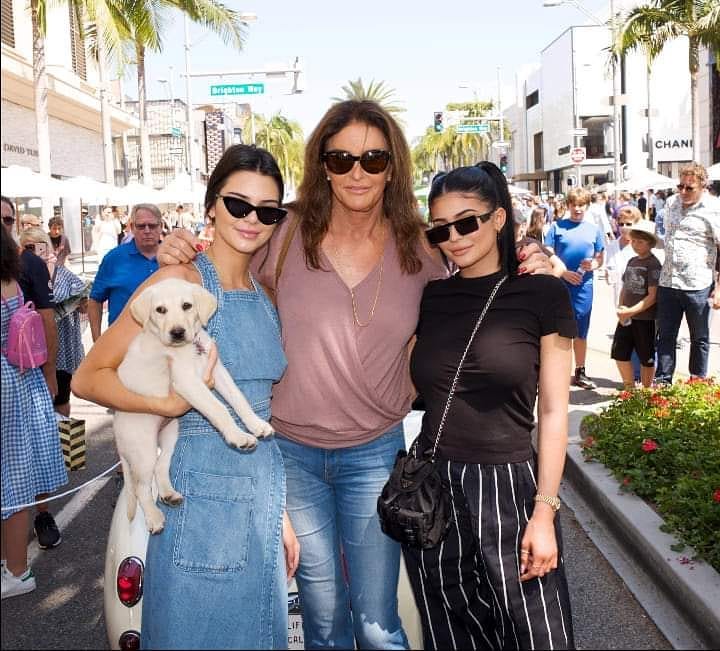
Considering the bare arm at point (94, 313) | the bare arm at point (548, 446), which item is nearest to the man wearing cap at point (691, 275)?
the bare arm at point (94, 313)

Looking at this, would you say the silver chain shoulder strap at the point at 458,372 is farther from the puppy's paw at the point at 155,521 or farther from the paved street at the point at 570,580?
the paved street at the point at 570,580

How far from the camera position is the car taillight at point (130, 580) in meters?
3.11

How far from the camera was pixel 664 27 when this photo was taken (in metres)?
25.9

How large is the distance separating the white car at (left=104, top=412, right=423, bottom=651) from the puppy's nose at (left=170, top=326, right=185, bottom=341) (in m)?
1.17

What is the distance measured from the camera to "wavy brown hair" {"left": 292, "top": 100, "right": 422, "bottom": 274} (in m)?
2.83

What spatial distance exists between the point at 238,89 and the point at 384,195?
22.0 meters

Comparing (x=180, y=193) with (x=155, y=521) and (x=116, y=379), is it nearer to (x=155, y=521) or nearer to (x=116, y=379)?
(x=116, y=379)

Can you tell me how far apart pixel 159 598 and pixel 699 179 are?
804 cm

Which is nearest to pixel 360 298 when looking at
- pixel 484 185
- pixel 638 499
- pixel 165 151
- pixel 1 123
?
pixel 484 185

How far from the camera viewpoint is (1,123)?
1.52 meters

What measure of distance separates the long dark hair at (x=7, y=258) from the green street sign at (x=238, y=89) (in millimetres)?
22983

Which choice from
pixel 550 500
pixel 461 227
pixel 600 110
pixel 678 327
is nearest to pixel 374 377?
pixel 461 227

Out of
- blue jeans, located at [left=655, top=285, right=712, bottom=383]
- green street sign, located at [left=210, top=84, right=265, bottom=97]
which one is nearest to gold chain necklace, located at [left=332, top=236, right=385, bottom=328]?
blue jeans, located at [left=655, top=285, right=712, bottom=383]

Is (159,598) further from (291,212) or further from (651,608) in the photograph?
(651,608)
